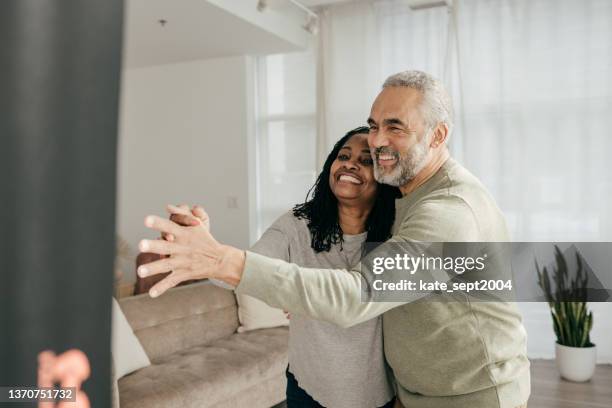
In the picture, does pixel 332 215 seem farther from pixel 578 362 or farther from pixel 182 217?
pixel 578 362

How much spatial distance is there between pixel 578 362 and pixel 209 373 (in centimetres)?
240

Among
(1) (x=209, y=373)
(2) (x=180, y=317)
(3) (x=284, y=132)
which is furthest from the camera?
(3) (x=284, y=132)

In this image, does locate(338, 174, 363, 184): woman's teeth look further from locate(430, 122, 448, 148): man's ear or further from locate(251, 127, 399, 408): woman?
locate(430, 122, 448, 148): man's ear

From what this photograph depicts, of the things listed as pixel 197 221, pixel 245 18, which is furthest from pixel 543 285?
pixel 197 221

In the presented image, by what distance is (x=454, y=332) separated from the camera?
1188 millimetres

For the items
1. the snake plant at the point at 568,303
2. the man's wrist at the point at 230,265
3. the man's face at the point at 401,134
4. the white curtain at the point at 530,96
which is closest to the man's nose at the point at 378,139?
the man's face at the point at 401,134

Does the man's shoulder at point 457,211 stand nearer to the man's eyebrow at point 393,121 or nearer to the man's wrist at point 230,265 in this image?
the man's eyebrow at point 393,121

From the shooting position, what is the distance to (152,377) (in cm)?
254

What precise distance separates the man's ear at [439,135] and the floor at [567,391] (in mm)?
2262

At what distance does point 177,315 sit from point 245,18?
7.22ft

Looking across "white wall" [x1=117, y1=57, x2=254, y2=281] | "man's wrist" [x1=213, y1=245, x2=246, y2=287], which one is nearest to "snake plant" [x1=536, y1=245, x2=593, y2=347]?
"white wall" [x1=117, y1=57, x2=254, y2=281]

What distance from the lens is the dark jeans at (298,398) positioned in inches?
55.6

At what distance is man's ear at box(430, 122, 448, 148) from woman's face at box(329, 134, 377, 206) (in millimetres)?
202

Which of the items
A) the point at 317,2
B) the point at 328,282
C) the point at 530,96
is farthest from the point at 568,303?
the point at 328,282
